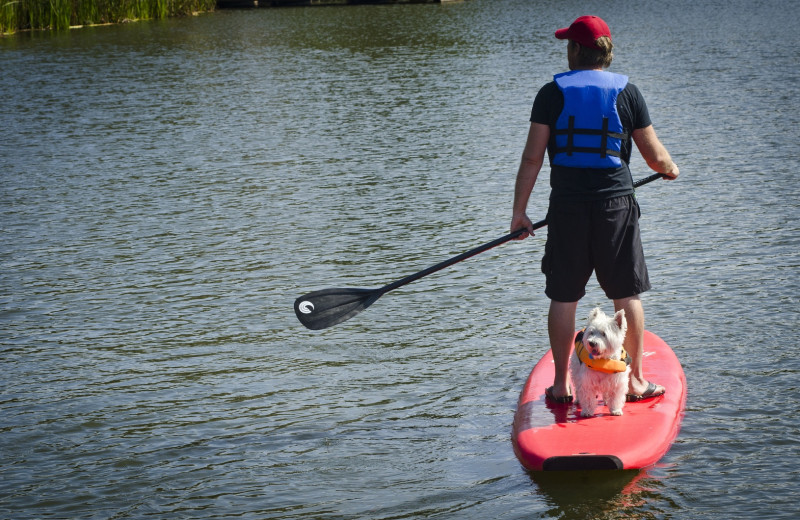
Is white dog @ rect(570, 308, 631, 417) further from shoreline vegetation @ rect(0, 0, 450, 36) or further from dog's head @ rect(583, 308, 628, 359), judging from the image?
shoreline vegetation @ rect(0, 0, 450, 36)

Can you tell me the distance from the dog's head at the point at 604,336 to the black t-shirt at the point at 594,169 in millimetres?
505

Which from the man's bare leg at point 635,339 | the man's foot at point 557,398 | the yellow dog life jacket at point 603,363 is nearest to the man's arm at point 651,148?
the man's bare leg at point 635,339

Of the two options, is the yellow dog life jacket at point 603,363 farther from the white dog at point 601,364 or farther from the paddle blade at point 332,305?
the paddle blade at point 332,305

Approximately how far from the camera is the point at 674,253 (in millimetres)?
7555

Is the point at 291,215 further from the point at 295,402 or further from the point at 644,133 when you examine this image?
the point at 644,133

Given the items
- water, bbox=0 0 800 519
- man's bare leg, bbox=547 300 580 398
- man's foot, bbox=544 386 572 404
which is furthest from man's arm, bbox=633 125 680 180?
water, bbox=0 0 800 519

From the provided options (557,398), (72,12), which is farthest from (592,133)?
(72,12)

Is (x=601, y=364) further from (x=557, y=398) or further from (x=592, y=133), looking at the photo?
(x=592, y=133)

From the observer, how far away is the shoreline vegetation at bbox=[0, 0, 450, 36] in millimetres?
26125

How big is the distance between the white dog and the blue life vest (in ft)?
2.13

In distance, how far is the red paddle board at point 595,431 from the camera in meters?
4.15

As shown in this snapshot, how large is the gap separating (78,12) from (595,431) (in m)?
26.5

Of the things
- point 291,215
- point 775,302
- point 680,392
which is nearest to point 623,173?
point 680,392

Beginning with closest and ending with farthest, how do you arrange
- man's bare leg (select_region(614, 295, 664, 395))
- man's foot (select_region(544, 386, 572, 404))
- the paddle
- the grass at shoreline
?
1. man's bare leg (select_region(614, 295, 664, 395))
2. man's foot (select_region(544, 386, 572, 404))
3. the paddle
4. the grass at shoreline
